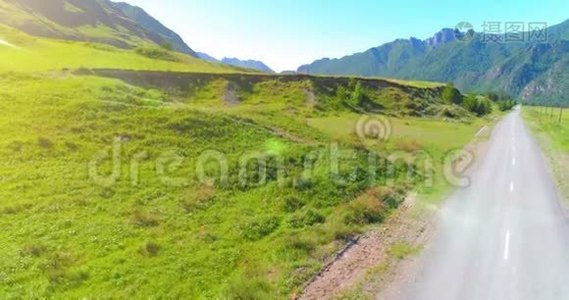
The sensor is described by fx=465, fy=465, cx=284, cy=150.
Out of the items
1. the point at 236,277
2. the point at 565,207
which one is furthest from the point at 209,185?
the point at 565,207

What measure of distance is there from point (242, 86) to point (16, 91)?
49.5m

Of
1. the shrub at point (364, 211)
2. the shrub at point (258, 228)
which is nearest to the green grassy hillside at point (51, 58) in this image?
the shrub at point (258, 228)

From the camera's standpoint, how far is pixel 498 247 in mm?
20703

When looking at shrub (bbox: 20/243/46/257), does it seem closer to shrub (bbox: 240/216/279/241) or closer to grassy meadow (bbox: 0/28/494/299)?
grassy meadow (bbox: 0/28/494/299)

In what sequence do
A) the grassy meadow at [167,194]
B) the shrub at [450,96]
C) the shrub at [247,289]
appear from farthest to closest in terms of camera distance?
1. the shrub at [450,96]
2. the grassy meadow at [167,194]
3. the shrub at [247,289]

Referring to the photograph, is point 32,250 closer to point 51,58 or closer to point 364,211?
point 364,211

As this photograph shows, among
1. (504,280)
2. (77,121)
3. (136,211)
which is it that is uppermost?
(77,121)

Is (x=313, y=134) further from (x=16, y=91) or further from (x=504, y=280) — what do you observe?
(x=504, y=280)

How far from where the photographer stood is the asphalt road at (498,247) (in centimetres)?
1648

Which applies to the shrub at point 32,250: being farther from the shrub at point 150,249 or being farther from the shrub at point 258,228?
the shrub at point 258,228

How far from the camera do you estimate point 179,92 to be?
7525cm

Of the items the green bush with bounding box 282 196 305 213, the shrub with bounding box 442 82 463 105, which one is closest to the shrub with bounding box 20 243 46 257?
the green bush with bounding box 282 196 305 213

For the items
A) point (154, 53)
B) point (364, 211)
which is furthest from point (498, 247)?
point (154, 53)

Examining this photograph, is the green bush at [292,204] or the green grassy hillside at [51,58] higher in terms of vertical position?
the green grassy hillside at [51,58]
